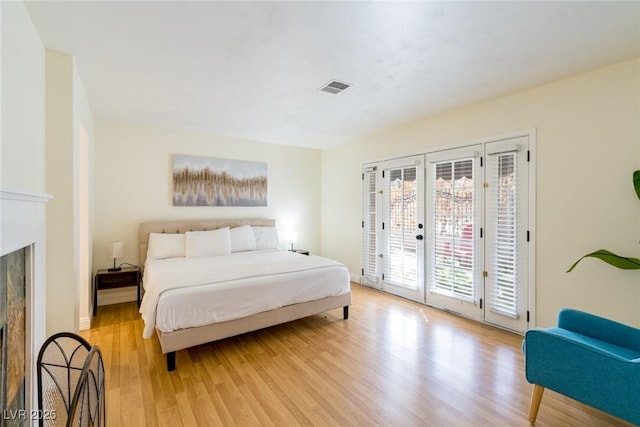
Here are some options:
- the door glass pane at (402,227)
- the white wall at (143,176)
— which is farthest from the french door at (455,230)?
the white wall at (143,176)

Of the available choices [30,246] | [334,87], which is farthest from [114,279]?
[334,87]

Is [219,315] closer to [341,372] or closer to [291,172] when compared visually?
[341,372]

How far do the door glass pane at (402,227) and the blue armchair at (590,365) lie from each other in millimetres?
2153

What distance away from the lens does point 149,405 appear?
6.39 ft

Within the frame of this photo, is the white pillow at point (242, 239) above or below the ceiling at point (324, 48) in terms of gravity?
below

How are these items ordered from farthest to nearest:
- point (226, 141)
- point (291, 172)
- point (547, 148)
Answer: point (291, 172), point (226, 141), point (547, 148)

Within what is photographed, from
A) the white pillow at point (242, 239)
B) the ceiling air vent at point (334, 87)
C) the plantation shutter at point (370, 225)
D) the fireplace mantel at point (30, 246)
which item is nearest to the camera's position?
the fireplace mantel at point (30, 246)

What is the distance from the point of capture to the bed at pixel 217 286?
7.91 feet

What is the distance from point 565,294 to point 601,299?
258 mm

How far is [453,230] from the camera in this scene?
11.8 feet

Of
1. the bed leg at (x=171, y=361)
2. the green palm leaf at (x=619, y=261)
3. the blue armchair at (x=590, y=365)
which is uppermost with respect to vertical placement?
the green palm leaf at (x=619, y=261)

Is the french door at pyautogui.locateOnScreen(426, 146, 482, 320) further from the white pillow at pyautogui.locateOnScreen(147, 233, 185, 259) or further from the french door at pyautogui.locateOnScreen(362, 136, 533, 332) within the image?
the white pillow at pyautogui.locateOnScreen(147, 233, 185, 259)

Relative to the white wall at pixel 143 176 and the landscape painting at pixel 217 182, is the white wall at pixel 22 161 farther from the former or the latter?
the landscape painting at pixel 217 182

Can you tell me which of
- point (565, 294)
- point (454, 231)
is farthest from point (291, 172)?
point (565, 294)
